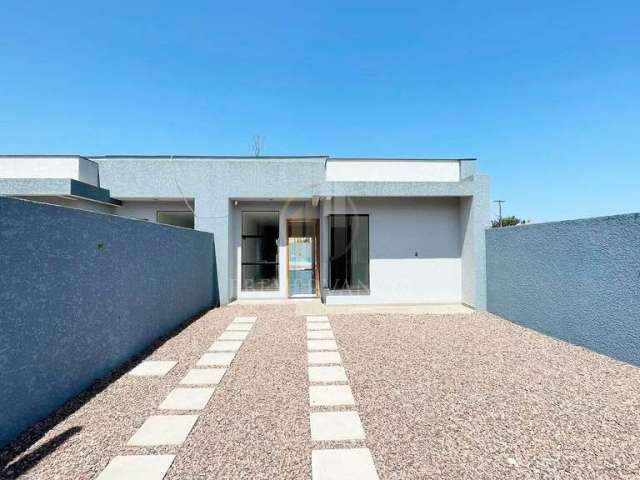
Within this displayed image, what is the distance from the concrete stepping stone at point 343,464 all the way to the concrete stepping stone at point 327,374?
5.14ft

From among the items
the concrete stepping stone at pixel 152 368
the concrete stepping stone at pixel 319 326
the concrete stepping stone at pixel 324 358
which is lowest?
the concrete stepping stone at pixel 324 358

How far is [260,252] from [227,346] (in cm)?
587

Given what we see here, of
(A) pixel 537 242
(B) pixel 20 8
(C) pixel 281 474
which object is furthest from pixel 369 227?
(B) pixel 20 8

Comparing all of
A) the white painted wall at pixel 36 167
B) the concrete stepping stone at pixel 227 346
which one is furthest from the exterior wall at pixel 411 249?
the white painted wall at pixel 36 167

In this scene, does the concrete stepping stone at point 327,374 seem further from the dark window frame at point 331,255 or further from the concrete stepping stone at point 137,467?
the dark window frame at point 331,255

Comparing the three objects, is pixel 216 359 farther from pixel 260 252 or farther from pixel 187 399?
pixel 260 252

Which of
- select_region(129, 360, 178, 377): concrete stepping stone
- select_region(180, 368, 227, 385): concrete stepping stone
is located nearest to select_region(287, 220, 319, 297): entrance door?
select_region(129, 360, 178, 377): concrete stepping stone

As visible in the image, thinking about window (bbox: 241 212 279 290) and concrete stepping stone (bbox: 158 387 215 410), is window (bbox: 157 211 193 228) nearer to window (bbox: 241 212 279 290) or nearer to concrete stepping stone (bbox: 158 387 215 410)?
window (bbox: 241 212 279 290)

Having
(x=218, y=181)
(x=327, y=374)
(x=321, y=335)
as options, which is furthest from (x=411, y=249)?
(x=218, y=181)

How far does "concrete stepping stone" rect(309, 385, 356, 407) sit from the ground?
0.54 feet

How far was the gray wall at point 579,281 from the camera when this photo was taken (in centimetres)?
504

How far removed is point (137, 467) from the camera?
2553 mm

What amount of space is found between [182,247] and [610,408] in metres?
8.52

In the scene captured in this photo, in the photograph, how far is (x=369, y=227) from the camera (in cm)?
1012
